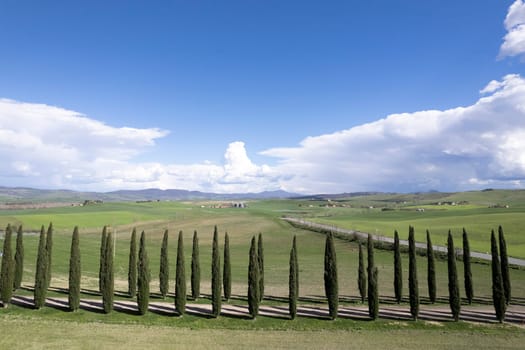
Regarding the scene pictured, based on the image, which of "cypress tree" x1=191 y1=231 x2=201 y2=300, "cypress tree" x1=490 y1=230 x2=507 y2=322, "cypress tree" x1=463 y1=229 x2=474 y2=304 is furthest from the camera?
"cypress tree" x1=463 y1=229 x2=474 y2=304

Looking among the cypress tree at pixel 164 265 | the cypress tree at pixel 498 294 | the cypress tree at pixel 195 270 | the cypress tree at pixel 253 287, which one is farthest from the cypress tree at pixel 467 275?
the cypress tree at pixel 164 265

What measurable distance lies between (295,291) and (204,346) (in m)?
12.2

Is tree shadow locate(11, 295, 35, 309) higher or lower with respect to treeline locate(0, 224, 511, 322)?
lower

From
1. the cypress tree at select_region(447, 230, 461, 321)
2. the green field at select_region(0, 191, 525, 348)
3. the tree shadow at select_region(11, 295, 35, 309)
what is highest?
the cypress tree at select_region(447, 230, 461, 321)

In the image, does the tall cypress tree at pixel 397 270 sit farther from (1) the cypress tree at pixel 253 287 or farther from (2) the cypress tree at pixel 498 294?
(1) the cypress tree at pixel 253 287

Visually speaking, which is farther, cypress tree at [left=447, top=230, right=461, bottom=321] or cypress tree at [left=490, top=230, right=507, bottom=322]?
cypress tree at [left=447, top=230, right=461, bottom=321]

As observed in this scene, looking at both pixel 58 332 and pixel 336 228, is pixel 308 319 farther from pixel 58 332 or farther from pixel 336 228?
pixel 336 228

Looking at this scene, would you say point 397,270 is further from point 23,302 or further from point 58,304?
point 23,302

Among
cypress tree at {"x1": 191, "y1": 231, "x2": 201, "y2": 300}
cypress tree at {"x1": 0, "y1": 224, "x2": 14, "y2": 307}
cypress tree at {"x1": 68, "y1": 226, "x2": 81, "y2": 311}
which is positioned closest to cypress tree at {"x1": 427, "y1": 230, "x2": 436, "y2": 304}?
cypress tree at {"x1": 191, "y1": 231, "x2": 201, "y2": 300}

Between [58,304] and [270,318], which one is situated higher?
[58,304]

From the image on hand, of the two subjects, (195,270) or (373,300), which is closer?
(373,300)

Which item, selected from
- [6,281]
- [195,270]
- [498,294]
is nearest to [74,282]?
[6,281]

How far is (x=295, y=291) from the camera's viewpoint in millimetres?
38094

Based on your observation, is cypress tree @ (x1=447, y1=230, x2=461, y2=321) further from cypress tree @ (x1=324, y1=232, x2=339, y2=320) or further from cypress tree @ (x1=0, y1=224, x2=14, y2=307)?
cypress tree @ (x1=0, y1=224, x2=14, y2=307)
